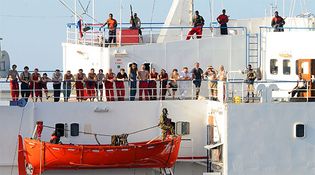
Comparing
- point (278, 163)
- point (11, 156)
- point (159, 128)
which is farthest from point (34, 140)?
point (278, 163)

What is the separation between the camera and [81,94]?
3806 cm

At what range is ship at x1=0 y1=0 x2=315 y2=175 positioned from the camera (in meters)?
35.2

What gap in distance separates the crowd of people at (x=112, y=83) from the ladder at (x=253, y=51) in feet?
8.53

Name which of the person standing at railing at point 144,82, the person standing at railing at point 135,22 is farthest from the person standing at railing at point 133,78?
the person standing at railing at point 135,22

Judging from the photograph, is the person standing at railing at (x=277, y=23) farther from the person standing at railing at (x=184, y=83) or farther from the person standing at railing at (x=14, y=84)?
the person standing at railing at (x=14, y=84)

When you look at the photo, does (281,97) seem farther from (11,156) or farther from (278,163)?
(11,156)

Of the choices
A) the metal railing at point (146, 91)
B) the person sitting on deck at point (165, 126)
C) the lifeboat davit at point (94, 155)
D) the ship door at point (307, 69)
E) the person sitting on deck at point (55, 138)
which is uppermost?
the ship door at point (307, 69)

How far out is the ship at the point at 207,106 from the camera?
35188 mm

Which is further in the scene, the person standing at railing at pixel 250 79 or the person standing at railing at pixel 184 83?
the person standing at railing at pixel 184 83

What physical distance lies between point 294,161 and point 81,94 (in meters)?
7.28

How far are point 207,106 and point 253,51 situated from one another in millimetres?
4213

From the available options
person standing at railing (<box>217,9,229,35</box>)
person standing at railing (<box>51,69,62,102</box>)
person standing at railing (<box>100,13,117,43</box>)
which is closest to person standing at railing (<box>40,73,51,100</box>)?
person standing at railing (<box>51,69,62,102</box>)

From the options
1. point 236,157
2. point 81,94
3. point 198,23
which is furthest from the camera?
point 198,23

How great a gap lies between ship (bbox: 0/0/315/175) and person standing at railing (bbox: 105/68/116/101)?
0.52 metres
